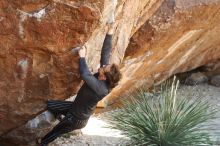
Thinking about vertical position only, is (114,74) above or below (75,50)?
below

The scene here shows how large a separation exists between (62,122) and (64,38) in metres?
1.19

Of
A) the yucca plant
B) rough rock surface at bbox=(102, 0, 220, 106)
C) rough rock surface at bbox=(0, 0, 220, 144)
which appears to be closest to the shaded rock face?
rough rock surface at bbox=(0, 0, 220, 144)

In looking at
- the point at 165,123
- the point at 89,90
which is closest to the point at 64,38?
the point at 89,90

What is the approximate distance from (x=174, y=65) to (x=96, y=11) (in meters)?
4.15

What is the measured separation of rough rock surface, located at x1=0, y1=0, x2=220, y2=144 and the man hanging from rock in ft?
0.64

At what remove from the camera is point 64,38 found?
22.1 ft

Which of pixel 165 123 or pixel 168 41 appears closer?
pixel 165 123

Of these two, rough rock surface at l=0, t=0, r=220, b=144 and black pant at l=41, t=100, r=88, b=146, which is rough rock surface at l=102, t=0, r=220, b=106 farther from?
→ black pant at l=41, t=100, r=88, b=146

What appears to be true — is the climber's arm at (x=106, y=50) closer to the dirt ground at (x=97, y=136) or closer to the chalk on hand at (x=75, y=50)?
the chalk on hand at (x=75, y=50)

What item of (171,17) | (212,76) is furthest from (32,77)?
(212,76)

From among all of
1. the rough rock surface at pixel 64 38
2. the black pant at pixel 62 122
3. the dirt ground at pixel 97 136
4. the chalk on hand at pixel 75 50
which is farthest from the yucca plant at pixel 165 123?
the chalk on hand at pixel 75 50

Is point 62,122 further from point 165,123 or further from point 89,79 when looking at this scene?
point 165,123

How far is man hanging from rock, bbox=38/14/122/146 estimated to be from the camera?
6.52 m

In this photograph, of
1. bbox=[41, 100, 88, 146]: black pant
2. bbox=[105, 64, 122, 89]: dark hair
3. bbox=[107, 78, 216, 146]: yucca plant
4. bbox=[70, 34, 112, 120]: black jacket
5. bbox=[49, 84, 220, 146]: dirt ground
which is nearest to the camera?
bbox=[105, 64, 122, 89]: dark hair
